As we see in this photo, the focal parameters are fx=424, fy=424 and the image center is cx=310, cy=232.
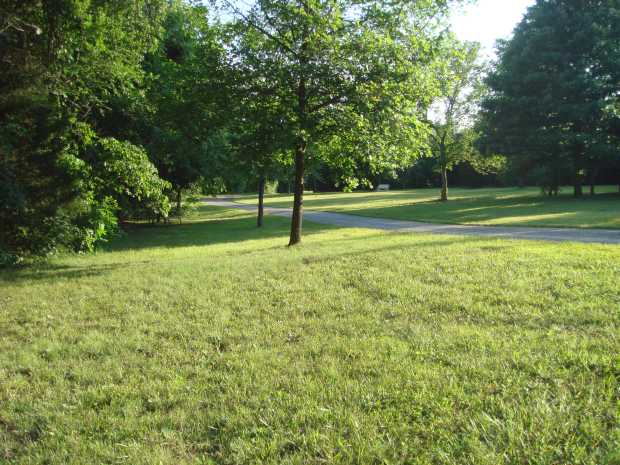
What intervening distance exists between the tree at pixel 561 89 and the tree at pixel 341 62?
66.7ft

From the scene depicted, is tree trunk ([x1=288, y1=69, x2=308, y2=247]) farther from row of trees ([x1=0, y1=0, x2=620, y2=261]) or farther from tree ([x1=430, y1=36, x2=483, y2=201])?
tree ([x1=430, y1=36, x2=483, y2=201])

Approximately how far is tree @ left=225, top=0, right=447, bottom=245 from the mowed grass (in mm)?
4858

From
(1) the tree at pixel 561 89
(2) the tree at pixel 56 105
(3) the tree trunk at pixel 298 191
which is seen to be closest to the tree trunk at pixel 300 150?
(3) the tree trunk at pixel 298 191

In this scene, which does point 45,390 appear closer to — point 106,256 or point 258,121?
point 258,121

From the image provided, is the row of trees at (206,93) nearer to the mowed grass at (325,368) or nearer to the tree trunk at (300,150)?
the tree trunk at (300,150)

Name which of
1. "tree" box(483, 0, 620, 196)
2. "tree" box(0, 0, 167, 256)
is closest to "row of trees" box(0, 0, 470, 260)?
"tree" box(0, 0, 167, 256)

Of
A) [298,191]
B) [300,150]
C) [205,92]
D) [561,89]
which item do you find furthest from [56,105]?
[561,89]

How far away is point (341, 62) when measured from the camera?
35.0 ft

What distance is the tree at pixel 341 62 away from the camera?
418 inches

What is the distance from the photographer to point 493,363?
387cm

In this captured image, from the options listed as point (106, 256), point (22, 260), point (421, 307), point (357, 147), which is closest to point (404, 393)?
point (421, 307)

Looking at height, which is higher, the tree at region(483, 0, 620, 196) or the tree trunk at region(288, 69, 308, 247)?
the tree at region(483, 0, 620, 196)

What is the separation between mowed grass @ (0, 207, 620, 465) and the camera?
9.44ft

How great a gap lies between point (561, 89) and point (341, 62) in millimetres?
23630
